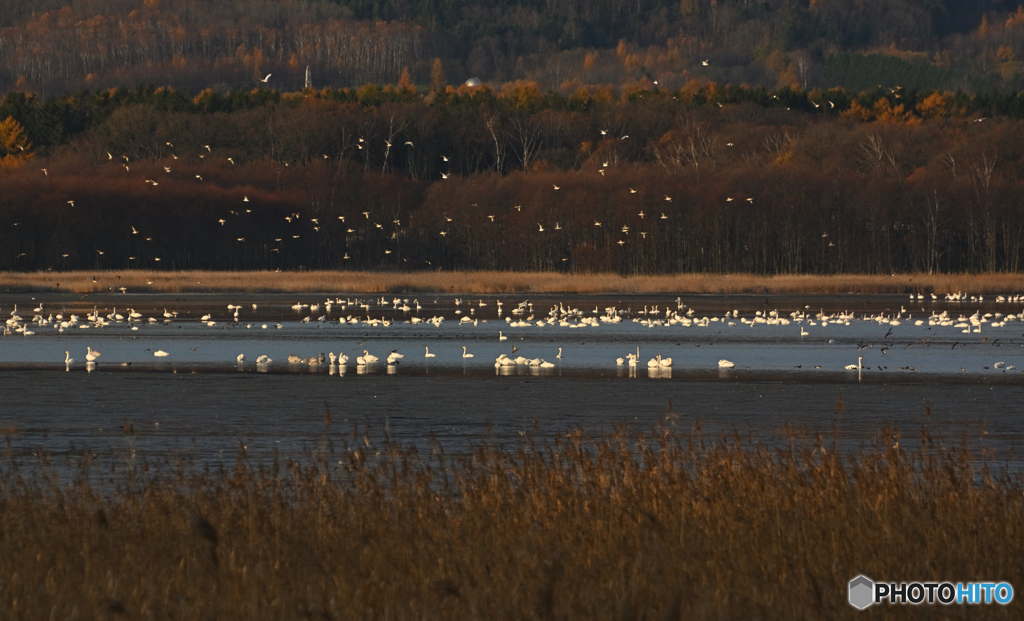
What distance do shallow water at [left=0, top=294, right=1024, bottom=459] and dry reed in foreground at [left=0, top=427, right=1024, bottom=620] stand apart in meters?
3.70

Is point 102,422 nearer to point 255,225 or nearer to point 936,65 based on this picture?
point 255,225

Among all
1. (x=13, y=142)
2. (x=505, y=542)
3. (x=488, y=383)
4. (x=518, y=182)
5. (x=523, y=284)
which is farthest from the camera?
(x=13, y=142)

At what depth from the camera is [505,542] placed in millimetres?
9297

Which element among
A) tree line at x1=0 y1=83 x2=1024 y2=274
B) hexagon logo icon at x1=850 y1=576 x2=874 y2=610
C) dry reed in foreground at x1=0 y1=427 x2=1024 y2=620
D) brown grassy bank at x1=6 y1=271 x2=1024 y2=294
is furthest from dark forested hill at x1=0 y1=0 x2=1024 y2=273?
hexagon logo icon at x1=850 y1=576 x2=874 y2=610

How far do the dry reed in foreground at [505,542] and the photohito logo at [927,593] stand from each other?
120mm

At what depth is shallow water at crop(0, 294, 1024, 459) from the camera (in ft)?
54.7

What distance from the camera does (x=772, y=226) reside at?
81000mm

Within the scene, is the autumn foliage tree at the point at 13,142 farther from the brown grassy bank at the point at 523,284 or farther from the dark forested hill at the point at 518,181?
the brown grassy bank at the point at 523,284

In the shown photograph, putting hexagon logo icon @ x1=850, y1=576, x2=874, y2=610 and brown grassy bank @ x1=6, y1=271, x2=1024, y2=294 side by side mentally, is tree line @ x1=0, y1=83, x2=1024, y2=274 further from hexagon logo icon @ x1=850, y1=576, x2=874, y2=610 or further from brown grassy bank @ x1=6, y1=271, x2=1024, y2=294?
hexagon logo icon @ x1=850, y1=576, x2=874, y2=610

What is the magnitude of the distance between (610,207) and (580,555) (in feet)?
249

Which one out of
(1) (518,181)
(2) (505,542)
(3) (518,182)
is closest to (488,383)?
(2) (505,542)

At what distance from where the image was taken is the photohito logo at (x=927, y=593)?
7629 mm

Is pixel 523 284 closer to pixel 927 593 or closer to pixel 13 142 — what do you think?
pixel 927 593

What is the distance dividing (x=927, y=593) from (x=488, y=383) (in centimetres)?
1534
